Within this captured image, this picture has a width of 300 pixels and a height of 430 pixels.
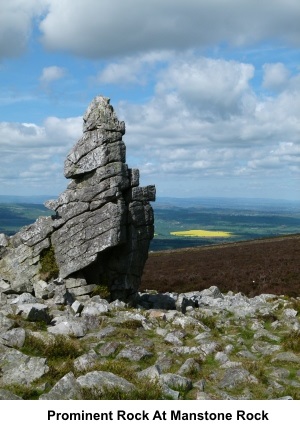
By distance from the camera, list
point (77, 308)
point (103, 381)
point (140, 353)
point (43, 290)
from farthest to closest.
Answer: point (43, 290), point (77, 308), point (140, 353), point (103, 381)

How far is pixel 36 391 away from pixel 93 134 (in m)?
17.5

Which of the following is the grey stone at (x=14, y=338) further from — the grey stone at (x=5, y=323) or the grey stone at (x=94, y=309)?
the grey stone at (x=94, y=309)

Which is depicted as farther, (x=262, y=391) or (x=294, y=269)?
(x=294, y=269)

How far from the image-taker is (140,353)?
15484 millimetres

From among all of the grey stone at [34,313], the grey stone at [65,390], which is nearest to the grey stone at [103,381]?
the grey stone at [65,390]

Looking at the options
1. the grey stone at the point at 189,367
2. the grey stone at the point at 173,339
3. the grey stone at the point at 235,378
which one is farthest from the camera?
the grey stone at the point at 173,339

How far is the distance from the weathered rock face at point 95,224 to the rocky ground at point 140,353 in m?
4.11

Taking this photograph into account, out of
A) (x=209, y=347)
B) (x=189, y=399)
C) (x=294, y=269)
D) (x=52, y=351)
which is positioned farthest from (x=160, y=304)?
(x=294, y=269)

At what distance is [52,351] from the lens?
1492cm

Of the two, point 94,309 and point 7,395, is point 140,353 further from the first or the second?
point 94,309

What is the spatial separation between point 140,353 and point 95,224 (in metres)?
11.8

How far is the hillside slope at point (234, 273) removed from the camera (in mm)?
42344

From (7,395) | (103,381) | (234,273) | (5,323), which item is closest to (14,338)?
(5,323)
